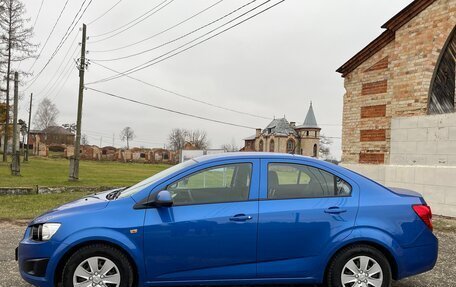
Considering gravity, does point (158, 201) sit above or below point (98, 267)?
above

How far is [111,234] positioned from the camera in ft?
13.3

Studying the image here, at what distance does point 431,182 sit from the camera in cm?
1017

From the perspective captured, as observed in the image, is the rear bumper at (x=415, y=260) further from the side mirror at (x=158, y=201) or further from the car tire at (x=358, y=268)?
the side mirror at (x=158, y=201)

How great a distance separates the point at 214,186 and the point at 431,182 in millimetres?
7523

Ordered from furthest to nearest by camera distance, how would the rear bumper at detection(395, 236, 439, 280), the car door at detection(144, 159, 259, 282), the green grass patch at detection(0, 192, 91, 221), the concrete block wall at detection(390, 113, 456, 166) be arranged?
the concrete block wall at detection(390, 113, 456, 166) → the green grass patch at detection(0, 192, 91, 221) → the rear bumper at detection(395, 236, 439, 280) → the car door at detection(144, 159, 259, 282)

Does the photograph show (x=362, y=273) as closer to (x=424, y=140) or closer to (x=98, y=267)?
(x=98, y=267)

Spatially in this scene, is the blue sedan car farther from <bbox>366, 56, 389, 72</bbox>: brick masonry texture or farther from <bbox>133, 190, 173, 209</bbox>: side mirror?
<bbox>366, 56, 389, 72</bbox>: brick masonry texture

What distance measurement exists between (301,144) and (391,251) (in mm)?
89387

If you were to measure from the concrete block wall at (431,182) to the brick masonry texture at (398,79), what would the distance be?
613 mm

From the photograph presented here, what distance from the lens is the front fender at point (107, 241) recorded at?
3.99 m

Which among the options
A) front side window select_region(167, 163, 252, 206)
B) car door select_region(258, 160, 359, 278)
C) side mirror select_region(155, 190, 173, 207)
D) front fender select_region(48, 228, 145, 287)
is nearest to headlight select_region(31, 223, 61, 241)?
front fender select_region(48, 228, 145, 287)

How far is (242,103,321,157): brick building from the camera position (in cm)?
9075

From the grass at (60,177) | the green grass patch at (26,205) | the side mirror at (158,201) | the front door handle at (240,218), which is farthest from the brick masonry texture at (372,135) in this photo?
the grass at (60,177)

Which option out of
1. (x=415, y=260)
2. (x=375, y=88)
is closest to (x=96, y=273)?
(x=415, y=260)
